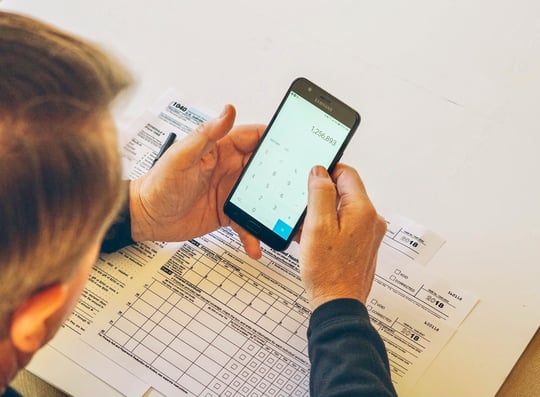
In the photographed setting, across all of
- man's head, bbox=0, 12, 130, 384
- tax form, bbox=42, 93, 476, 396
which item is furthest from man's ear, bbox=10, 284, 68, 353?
tax form, bbox=42, 93, 476, 396

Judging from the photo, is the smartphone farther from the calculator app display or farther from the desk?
the desk

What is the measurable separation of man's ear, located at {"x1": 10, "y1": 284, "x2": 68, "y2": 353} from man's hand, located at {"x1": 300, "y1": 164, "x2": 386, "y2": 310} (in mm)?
252

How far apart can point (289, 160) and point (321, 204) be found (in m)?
0.08

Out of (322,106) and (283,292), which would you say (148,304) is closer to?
(283,292)

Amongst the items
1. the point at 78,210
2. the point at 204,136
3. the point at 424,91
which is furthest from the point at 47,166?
the point at 424,91

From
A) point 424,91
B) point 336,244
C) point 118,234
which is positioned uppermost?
point 424,91

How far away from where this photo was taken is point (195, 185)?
2.46 feet

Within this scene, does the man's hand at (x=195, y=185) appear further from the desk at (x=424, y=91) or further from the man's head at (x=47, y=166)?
the man's head at (x=47, y=166)

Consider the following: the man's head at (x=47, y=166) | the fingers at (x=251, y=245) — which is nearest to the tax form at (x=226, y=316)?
the fingers at (x=251, y=245)

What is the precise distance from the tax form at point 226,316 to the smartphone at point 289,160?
1.6 inches

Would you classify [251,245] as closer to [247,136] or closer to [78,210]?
[247,136]

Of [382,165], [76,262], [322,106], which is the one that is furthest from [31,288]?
[382,165]

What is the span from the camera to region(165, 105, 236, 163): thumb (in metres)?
0.71

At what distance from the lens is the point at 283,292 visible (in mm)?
719
